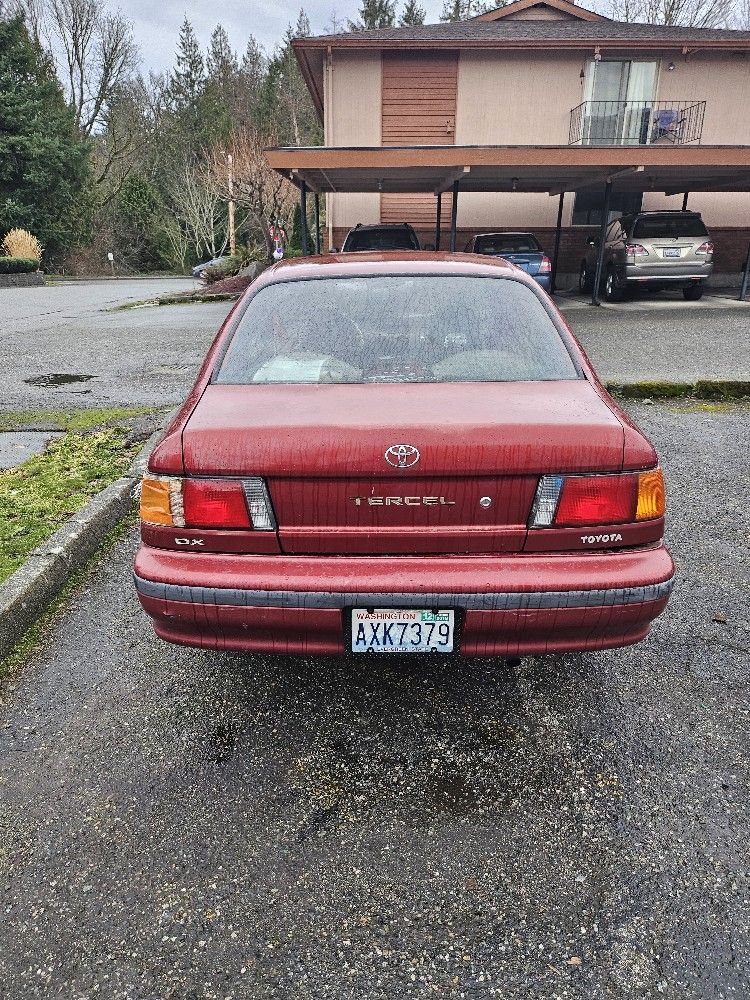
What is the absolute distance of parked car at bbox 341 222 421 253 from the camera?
1351cm

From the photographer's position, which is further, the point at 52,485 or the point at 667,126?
the point at 667,126

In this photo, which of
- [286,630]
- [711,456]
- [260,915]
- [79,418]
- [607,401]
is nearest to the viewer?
[260,915]

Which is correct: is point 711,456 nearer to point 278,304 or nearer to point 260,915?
point 278,304

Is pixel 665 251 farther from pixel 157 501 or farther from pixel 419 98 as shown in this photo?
pixel 157 501

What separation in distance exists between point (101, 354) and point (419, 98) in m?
12.9

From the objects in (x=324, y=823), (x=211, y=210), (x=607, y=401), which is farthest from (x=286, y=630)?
(x=211, y=210)

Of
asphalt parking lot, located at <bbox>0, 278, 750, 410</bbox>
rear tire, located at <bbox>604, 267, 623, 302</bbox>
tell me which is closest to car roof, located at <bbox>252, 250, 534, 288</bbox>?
asphalt parking lot, located at <bbox>0, 278, 750, 410</bbox>

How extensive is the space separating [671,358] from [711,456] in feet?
12.9

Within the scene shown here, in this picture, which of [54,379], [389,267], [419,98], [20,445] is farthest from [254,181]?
[389,267]

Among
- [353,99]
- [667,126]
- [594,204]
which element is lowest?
[594,204]

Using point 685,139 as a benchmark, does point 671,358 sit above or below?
below

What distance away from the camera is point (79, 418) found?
6.19 metres

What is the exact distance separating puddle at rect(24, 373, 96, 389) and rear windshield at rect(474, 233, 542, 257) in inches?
379

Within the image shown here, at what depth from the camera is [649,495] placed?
2.14 m
